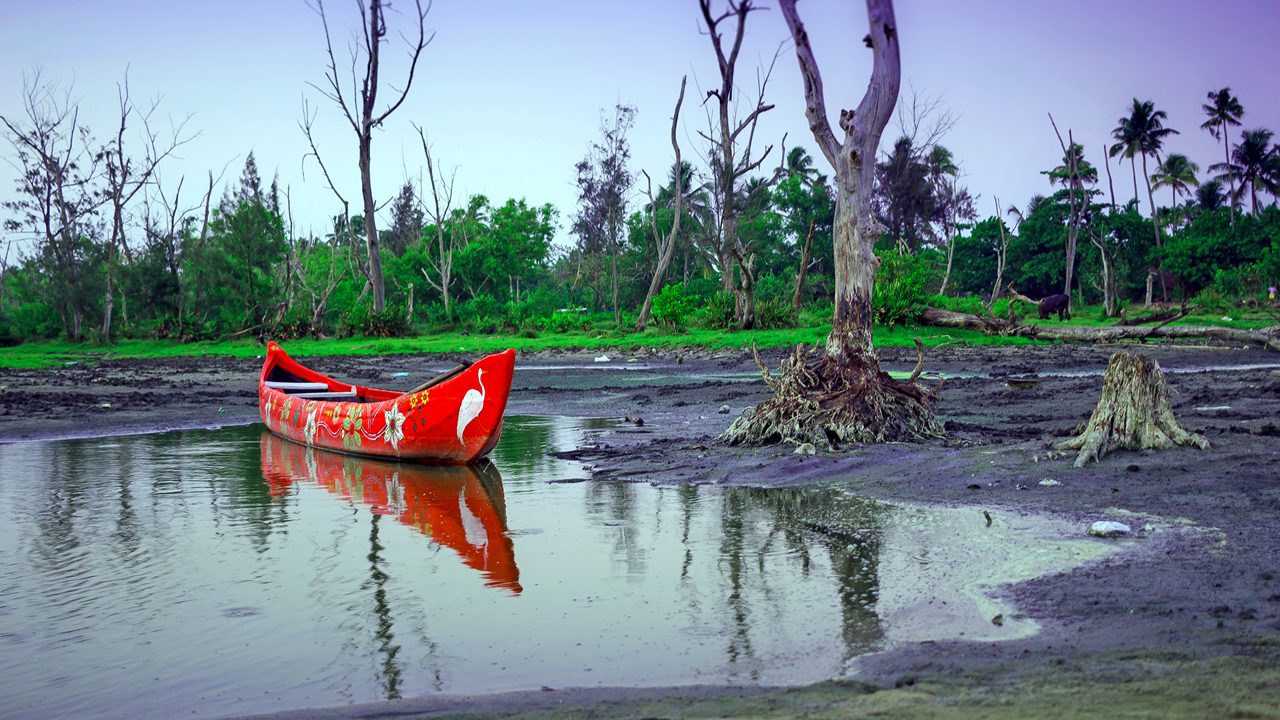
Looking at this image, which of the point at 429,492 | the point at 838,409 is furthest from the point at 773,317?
the point at 429,492

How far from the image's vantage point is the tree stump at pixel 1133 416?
27.3ft

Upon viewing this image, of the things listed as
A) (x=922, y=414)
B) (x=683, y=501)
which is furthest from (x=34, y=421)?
(x=922, y=414)

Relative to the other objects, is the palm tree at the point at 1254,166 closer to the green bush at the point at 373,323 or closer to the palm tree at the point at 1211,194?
the palm tree at the point at 1211,194

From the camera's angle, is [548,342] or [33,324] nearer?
[548,342]

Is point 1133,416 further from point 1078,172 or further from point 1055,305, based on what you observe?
point 1078,172

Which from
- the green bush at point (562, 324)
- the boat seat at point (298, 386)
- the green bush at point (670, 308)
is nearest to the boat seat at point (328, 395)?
the boat seat at point (298, 386)

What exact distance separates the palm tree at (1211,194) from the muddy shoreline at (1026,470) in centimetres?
4150

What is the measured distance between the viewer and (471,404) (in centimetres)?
1098

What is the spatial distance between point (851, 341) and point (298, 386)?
8.35 meters

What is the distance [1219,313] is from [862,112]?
91.6 feet

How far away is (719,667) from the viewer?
4520mm

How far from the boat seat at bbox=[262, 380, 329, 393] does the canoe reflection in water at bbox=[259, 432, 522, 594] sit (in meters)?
1.40

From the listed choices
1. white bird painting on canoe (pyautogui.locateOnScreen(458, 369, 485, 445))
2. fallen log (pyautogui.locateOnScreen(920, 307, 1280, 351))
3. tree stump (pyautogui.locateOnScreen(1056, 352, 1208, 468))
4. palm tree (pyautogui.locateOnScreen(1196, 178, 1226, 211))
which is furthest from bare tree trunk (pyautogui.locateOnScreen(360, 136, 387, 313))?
palm tree (pyautogui.locateOnScreen(1196, 178, 1226, 211))

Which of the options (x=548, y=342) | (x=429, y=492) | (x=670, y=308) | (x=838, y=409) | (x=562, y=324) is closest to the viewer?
(x=429, y=492)
